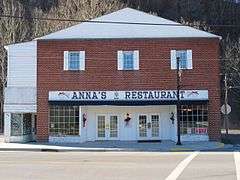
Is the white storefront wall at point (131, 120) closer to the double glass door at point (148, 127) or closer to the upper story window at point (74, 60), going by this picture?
the double glass door at point (148, 127)

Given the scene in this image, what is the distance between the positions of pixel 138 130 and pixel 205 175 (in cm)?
2370

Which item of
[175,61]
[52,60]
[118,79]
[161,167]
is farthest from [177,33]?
[161,167]

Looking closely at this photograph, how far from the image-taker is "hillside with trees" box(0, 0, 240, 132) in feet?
202

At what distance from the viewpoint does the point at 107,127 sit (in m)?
39.6

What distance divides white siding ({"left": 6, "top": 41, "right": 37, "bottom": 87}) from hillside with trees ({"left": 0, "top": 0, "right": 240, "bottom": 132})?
1202cm

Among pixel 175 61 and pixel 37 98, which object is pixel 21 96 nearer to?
pixel 37 98

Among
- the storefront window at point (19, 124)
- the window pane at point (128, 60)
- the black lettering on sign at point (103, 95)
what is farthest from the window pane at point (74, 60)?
the storefront window at point (19, 124)

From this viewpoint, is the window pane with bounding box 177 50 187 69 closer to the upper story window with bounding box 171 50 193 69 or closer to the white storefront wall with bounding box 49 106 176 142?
the upper story window with bounding box 171 50 193 69

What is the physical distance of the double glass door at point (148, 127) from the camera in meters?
39.6

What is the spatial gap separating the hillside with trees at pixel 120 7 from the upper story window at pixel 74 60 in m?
13.9

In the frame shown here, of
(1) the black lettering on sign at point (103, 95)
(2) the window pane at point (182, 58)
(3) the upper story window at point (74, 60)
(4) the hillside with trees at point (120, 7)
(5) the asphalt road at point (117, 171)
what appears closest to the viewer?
(5) the asphalt road at point (117, 171)

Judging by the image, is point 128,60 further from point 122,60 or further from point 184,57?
point 184,57

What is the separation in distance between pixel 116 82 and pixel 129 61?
1775 millimetres

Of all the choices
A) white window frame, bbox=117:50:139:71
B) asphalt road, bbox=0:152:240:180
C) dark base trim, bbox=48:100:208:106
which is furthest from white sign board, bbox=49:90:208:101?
asphalt road, bbox=0:152:240:180
